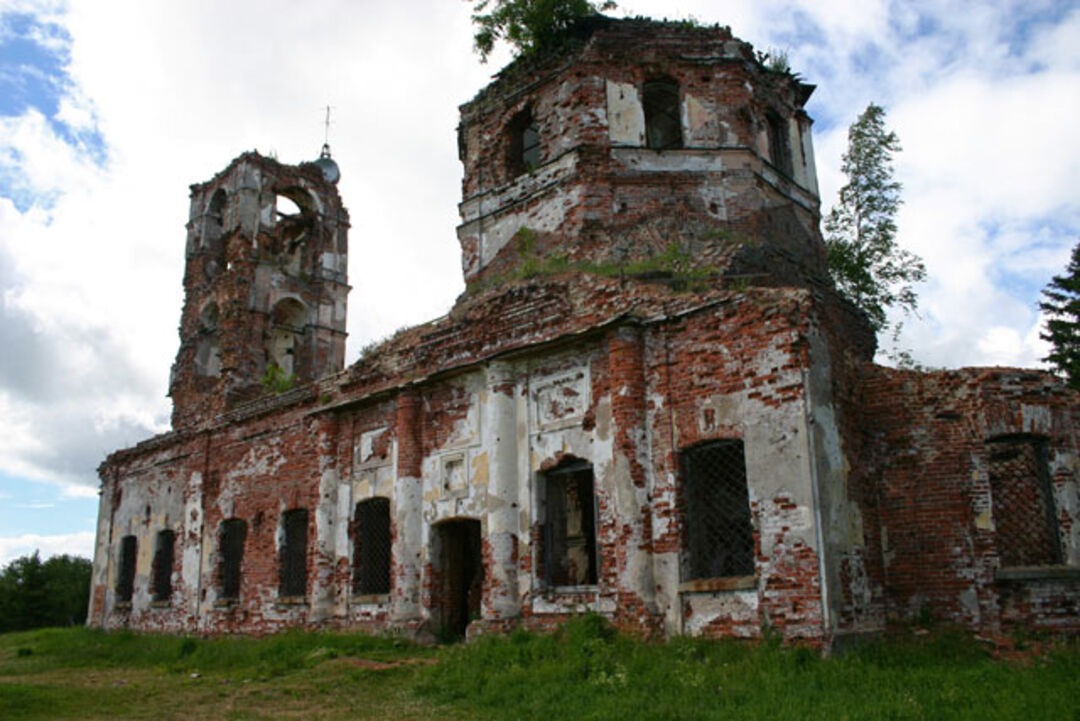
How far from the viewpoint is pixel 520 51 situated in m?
15.9

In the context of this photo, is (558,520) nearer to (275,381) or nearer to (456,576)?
(456,576)

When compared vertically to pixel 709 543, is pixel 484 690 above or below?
below

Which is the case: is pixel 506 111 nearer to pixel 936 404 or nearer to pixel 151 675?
pixel 936 404

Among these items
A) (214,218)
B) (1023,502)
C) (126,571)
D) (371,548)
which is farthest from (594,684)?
(214,218)

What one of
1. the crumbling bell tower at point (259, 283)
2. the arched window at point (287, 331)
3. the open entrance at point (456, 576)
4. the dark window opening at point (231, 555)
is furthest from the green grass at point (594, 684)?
the arched window at point (287, 331)

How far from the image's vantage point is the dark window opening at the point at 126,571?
2078 cm

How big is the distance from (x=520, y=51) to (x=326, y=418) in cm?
749

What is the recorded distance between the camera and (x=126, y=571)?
68.6 feet

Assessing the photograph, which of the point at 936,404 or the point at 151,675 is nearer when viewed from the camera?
the point at 936,404

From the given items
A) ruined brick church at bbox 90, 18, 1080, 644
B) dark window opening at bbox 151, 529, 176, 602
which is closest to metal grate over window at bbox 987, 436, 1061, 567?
ruined brick church at bbox 90, 18, 1080, 644

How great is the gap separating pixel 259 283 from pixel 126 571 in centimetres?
767

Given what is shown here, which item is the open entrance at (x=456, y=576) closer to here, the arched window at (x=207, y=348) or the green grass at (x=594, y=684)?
the green grass at (x=594, y=684)

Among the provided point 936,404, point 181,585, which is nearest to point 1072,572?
point 936,404

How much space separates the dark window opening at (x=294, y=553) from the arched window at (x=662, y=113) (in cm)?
928
